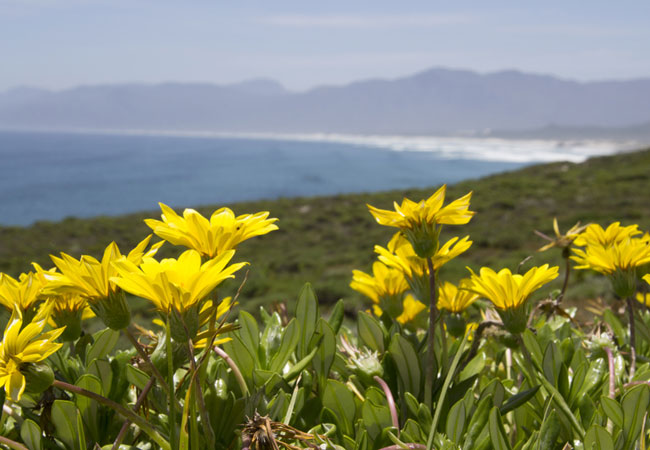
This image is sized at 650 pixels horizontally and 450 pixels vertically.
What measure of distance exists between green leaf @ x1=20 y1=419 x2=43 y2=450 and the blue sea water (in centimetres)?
4713

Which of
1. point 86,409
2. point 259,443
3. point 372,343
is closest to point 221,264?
point 259,443

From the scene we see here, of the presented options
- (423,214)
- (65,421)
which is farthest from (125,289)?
(423,214)

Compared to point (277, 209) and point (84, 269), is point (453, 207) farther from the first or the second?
point (277, 209)

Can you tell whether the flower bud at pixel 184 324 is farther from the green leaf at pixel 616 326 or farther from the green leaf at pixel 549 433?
the green leaf at pixel 616 326

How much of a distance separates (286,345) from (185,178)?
81.2m

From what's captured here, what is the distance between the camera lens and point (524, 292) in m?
0.91

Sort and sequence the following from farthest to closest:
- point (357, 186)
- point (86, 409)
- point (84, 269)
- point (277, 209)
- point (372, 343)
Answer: point (357, 186), point (277, 209), point (372, 343), point (86, 409), point (84, 269)

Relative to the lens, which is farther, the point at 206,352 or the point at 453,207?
the point at 453,207

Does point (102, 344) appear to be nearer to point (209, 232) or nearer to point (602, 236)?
point (209, 232)

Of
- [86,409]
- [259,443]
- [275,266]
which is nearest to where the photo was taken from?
[259,443]

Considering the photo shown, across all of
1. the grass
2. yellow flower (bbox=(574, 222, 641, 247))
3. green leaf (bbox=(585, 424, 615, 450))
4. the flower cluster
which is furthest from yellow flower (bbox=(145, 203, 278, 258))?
the grass

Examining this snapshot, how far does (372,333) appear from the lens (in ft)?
3.97

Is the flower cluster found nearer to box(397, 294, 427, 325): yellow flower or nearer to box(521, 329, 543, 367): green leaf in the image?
box(521, 329, 543, 367): green leaf

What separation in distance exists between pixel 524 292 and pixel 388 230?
1829cm
